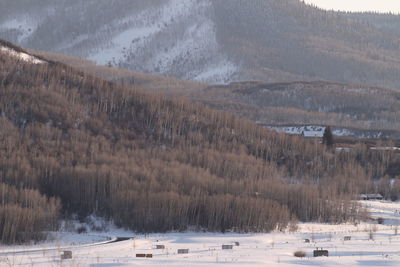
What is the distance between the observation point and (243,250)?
62625 mm

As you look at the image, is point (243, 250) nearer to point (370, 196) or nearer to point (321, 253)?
point (321, 253)

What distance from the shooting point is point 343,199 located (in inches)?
3871

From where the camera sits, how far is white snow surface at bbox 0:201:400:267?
2094 inches

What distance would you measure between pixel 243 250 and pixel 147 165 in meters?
42.7

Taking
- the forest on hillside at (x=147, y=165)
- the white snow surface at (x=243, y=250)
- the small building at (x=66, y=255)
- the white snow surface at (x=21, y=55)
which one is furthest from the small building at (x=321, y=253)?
the white snow surface at (x=21, y=55)

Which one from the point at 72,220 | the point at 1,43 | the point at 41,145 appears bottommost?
the point at 72,220

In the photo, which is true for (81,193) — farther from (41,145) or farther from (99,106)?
(99,106)

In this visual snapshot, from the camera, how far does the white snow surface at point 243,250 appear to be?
5319 cm

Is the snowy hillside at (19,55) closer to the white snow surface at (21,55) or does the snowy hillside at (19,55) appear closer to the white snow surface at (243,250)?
the white snow surface at (21,55)

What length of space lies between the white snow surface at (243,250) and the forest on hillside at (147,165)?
11.0 ft

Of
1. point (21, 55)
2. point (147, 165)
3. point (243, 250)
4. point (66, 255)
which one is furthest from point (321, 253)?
point (21, 55)

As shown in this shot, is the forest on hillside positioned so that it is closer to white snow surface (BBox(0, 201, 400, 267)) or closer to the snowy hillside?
the snowy hillside

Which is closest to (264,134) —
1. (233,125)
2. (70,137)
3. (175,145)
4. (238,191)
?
(233,125)

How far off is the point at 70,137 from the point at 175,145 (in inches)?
622
